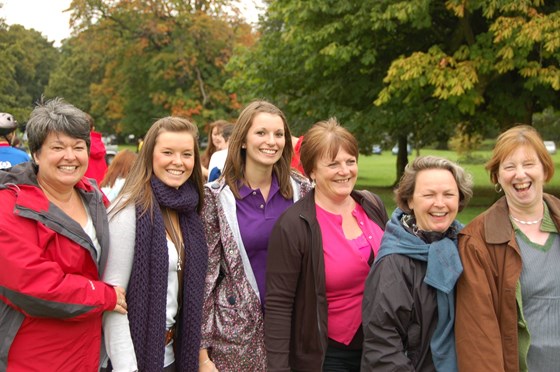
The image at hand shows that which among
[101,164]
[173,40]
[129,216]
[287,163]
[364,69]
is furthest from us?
[173,40]

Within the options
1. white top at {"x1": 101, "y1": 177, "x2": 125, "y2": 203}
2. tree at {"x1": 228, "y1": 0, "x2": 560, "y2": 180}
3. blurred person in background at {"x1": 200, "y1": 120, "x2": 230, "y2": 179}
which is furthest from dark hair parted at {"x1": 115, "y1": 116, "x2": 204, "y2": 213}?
tree at {"x1": 228, "y1": 0, "x2": 560, "y2": 180}

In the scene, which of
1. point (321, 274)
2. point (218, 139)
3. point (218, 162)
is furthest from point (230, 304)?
point (218, 139)

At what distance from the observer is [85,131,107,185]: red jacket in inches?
273

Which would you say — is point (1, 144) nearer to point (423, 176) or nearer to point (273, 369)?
point (273, 369)

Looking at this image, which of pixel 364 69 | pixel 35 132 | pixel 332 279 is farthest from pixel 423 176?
pixel 364 69

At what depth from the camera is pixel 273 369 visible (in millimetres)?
3082

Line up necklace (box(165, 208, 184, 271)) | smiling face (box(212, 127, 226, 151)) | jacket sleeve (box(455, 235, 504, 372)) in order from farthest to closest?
smiling face (box(212, 127, 226, 151))
necklace (box(165, 208, 184, 271))
jacket sleeve (box(455, 235, 504, 372))

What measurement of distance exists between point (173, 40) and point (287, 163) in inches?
1168

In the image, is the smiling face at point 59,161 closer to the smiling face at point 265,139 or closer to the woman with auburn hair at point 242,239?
the woman with auburn hair at point 242,239

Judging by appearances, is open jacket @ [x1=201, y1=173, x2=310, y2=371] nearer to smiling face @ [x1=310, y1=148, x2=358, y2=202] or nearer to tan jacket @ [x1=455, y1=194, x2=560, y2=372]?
smiling face @ [x1=310, y1=148, x2=358, y2=202]

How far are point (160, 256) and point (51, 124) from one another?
0.85 meters

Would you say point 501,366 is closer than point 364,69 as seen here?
Yes

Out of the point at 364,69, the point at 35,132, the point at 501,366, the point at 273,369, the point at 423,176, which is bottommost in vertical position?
the point at 273,369

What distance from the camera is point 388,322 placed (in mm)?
2764
